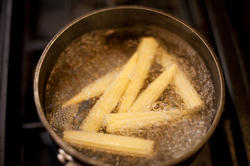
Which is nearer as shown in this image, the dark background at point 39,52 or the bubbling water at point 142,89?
the bubbling water at point 142,89

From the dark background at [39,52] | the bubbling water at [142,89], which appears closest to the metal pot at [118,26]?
the bubbling water at [142,89]

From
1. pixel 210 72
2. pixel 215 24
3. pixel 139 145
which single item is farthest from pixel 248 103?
pixel 139 145

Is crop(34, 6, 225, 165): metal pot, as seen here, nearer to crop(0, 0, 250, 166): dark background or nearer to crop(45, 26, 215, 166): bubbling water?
crop(45, 26, 215, 166): bubbling water

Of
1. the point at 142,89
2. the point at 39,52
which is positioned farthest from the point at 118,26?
the point at 39,52

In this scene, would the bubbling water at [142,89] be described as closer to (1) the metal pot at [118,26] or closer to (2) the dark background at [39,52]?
(1) the metal pot at [118,26]

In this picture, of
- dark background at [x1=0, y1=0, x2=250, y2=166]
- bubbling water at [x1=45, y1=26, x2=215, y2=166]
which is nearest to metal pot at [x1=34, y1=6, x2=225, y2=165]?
bubbling water at [x1=45, y1=26, x2=215, y2=166]

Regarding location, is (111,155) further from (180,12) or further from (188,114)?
(180,12)

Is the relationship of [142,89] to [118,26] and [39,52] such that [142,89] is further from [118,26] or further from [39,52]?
[39,52]
